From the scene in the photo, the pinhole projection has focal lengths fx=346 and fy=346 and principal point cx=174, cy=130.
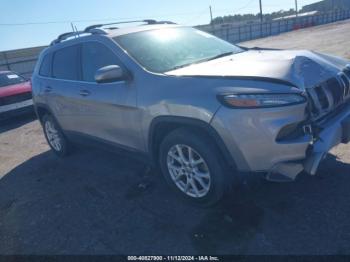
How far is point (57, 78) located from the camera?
5.30m

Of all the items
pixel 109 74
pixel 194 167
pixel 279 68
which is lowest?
pixel 194 167

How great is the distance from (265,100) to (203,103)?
0.54 metres

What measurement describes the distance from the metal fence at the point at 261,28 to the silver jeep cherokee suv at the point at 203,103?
34698 mm

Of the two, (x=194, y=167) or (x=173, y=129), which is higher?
(x=173, y=129)

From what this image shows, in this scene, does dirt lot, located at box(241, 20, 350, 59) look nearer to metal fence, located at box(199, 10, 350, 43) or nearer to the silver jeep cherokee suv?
the silver jeep cherokee suv

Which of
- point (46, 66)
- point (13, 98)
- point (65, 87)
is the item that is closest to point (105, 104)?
point (65, 87)

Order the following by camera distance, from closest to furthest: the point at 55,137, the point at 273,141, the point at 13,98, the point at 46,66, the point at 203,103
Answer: the point at 273,141 → the point at 203,103 → the point at 46,66 → the point at 55,137 → the point at 13,98

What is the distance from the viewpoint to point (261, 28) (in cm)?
4581

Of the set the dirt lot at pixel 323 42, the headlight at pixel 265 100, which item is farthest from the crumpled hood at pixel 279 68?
the dirt lot at pixel 323 42

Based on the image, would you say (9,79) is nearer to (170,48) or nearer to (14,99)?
(14,99)

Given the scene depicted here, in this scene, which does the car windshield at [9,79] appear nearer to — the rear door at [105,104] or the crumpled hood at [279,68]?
the rear door at [105,104]

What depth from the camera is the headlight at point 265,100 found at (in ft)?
9.48

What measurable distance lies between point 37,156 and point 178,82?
4.12 metres

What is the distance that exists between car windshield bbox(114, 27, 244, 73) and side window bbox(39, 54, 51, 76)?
6.64 feet
